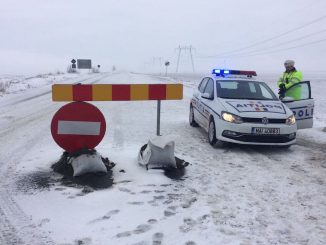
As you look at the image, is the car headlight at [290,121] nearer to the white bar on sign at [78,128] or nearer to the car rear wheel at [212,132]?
the car rear wheel at [212,132]

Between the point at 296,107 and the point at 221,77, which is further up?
the point at 221,77

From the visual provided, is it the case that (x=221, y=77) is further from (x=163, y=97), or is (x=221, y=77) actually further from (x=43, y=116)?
(x=43, y=116)

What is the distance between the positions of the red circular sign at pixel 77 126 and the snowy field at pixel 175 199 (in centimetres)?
57

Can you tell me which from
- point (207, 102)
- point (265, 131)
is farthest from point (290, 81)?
point (265, 131)

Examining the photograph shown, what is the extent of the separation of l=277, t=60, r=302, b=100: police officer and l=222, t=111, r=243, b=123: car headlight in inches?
101

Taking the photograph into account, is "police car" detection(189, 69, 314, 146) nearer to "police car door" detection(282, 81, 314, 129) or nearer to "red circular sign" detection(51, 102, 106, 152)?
"police car door" detection(282, 81, 314, 129)

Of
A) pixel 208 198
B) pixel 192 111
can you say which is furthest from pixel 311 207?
pixel 192 111

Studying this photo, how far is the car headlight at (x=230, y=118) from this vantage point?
26.0ft

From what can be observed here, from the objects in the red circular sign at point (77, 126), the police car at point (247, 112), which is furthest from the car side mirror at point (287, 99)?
the red circular sign at point (77, 126)

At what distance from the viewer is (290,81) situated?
1011 centimetres

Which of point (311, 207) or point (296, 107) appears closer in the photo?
point (311, 207)

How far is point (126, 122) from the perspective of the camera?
36.6ft

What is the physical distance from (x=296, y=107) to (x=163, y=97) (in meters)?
4.44

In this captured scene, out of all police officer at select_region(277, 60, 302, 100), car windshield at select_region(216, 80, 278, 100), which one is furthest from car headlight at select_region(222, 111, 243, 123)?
police officer at select_region(277, 60, 302, 100)
